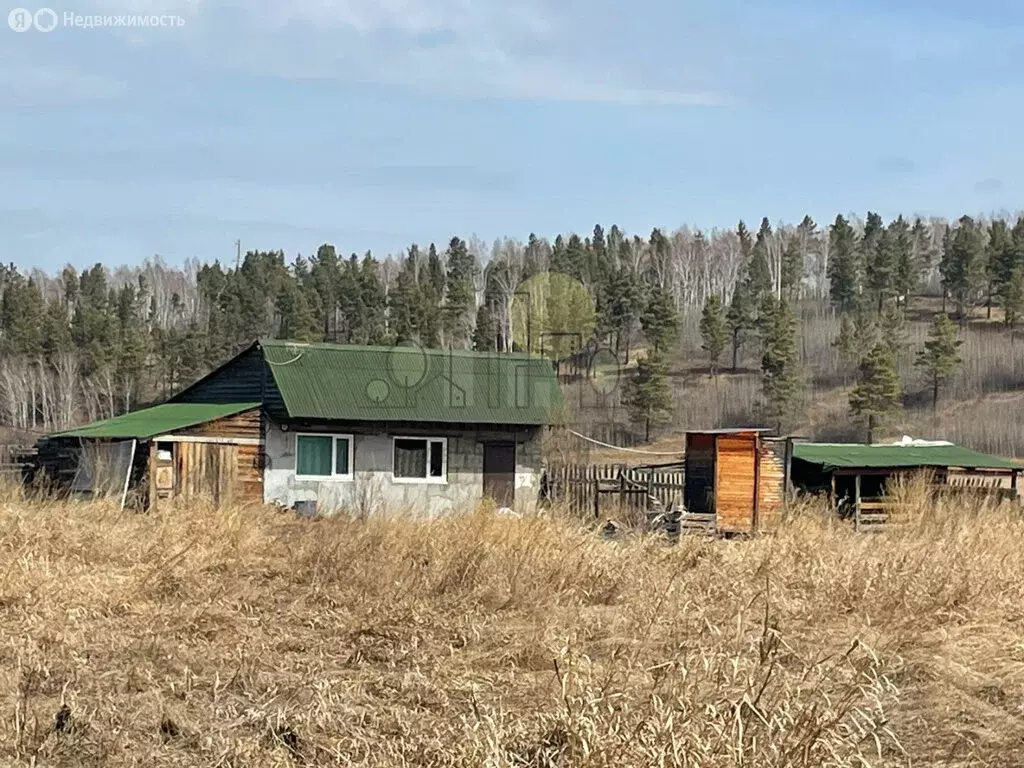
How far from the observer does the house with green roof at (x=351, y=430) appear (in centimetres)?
2384

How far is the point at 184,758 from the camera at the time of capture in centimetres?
543

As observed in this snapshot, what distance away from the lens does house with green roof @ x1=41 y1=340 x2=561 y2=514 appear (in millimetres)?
23844

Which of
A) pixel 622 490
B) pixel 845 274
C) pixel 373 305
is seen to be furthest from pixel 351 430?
pixel 845 274

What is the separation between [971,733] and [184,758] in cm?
392

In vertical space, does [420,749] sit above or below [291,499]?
above

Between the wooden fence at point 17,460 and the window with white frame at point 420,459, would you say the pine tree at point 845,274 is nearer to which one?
the window with white frame at point 420,459

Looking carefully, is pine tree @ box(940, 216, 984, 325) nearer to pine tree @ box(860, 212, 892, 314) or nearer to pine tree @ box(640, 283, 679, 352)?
pine tree @ box(860, 212, 892, 314)

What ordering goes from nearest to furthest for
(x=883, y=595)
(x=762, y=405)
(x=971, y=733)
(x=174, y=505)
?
1. (x=971, y=733)
2. (x=883, y=595)
3. (x=174, y=505)
4. (x=762, y=405)

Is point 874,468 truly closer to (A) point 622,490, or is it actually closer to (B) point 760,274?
(A) point 622,490

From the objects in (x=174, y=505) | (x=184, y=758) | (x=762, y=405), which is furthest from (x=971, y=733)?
(x=762, y=405)

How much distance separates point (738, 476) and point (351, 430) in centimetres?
850

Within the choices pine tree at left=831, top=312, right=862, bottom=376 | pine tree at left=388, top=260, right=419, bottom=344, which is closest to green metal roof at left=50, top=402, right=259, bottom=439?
pine tree at left=388, top=260, right=419, bottom=344

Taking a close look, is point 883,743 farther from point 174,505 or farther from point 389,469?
point 389,469

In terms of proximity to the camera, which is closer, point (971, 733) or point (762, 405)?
point (971, 733)
